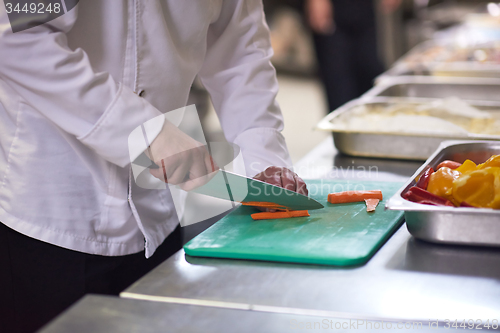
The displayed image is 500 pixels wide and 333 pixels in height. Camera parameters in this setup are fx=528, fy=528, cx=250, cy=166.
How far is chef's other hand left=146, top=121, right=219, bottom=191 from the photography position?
3.01ft

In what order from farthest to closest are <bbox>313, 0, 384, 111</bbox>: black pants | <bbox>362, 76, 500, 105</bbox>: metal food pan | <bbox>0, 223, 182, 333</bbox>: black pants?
<bbox>313, 0, 384, 111</bbox>: black pants, <bbox>362, 76, 500, 105</bbox>: metal food pan, <bbox>0, 223, 182, 333</bbox>: black pants

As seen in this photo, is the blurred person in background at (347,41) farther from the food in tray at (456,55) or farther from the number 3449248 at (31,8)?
the number 3449248 at (31,8)

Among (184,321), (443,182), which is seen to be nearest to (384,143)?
(443,182)

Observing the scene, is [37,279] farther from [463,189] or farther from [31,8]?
[463,189]

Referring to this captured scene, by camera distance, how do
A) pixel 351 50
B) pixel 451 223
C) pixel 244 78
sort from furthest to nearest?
pixel 351 50, pixel 244 78, pixel 451 223

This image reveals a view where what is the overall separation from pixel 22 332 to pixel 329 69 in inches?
105

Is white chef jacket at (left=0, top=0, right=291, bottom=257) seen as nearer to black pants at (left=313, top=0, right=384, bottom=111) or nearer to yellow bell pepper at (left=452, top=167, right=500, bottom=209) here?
yellow bell pepper at (left=452, top=167, right=500, bottom=209)

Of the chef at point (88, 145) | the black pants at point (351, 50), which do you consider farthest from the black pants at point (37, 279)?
the black pants at point (351, 50)

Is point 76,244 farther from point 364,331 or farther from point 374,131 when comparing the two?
point 374,131

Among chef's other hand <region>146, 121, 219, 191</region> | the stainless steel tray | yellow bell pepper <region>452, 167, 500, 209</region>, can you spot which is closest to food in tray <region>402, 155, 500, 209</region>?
yellow bell pepper <region>452, 167, 500, 209</region>

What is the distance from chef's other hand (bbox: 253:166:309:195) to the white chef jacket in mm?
109

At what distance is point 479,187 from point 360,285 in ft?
0.82

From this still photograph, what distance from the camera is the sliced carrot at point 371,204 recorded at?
38.5 inches

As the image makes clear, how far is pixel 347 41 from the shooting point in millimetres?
3254
